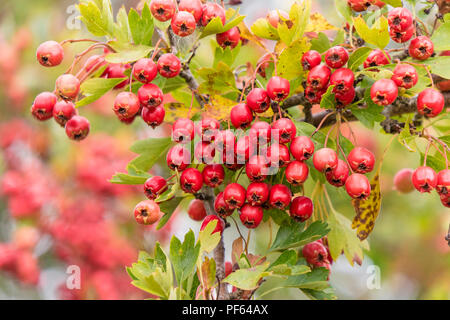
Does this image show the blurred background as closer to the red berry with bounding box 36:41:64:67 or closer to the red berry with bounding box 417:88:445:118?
the red berry with bounding box 36:41:64:67

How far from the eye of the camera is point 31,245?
2199mm

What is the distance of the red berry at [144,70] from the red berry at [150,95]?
0.02m

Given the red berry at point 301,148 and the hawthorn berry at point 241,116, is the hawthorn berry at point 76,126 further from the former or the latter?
the red berry at point 301,148

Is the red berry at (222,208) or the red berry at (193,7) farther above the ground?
the red berry at (193,7)

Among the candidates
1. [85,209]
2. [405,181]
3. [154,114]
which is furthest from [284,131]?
[85,209]

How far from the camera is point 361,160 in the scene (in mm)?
925

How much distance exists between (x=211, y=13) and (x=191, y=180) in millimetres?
307

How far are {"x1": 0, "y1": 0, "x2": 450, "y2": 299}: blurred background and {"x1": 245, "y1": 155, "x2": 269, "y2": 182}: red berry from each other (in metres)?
1.15

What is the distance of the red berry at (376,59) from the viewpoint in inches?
37.6

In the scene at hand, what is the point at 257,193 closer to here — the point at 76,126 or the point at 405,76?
the point at 405,76

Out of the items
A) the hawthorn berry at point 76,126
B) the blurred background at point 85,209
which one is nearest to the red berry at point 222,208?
the hawthorn berry at point 76,126

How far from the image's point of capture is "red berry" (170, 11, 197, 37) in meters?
0.93

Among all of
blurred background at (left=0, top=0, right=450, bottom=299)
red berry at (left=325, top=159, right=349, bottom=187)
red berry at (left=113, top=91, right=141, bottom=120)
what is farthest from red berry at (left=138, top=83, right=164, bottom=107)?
blurred background at (left=0, top=0, right=450, bottom=299)
